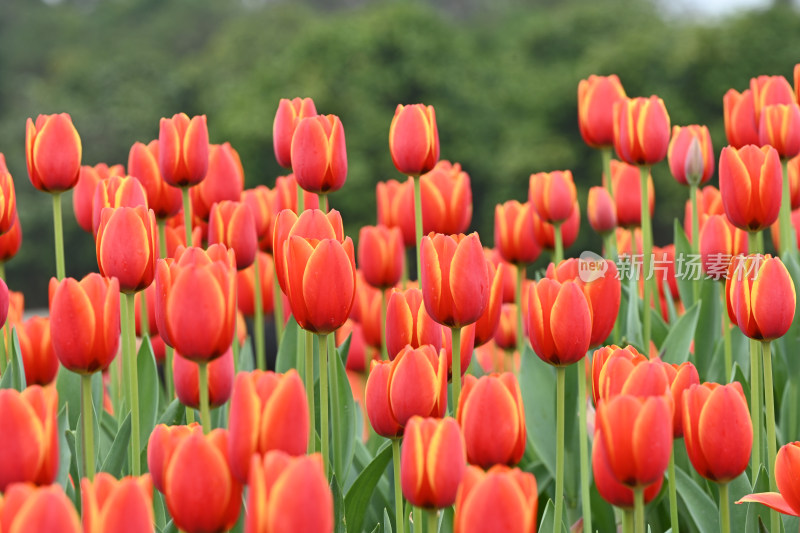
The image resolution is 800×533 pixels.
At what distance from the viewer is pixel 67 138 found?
2.09 m

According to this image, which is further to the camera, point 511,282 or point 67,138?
point 511,282

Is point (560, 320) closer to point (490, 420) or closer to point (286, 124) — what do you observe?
point (490, 420)

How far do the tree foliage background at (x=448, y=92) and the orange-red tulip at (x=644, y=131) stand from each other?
13510 millimetres

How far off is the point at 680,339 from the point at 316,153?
0.94 meters

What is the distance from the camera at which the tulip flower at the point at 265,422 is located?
1110 millimetres

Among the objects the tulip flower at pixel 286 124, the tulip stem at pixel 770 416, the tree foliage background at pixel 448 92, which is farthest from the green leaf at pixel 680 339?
the tree foliage background at pixel 448 92

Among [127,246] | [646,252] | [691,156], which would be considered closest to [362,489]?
[127,246]

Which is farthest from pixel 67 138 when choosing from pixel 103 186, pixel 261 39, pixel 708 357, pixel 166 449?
pixel 261 39

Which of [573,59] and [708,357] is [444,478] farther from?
[573,59]

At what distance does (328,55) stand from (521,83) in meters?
3.97

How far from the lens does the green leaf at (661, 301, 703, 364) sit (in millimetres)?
2312

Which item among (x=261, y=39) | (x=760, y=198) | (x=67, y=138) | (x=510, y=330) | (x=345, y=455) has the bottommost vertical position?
(x=345, y=455)

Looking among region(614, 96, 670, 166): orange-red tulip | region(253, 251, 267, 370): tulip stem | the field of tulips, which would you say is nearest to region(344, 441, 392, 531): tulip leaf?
the field of tulips

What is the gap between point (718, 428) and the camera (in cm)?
138
